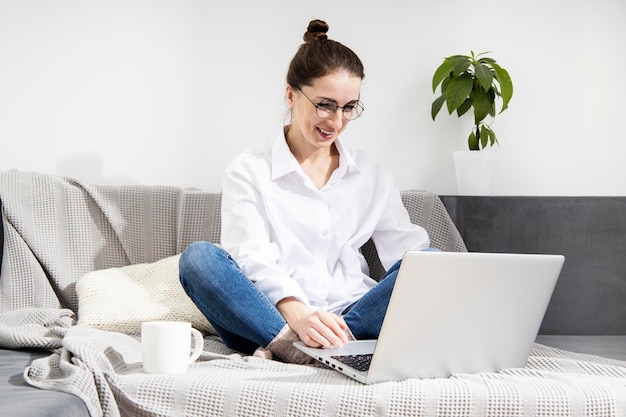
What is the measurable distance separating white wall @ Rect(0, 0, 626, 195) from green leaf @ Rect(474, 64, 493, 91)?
240 millimetres

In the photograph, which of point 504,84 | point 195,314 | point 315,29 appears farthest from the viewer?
point 504,84

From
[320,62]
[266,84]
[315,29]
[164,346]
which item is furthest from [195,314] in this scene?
[266,84]

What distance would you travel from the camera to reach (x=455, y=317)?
4.67 ft

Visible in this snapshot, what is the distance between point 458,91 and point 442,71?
0.09 metres

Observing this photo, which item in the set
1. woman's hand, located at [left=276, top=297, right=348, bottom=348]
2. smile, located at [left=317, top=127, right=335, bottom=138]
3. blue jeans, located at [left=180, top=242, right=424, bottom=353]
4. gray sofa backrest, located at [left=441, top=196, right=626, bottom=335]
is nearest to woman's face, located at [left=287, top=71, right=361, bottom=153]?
smile, located at [left=317, top=127, right=335, bottom=138]

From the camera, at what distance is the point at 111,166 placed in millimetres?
2750

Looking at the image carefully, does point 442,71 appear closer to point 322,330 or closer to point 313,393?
point 322,330

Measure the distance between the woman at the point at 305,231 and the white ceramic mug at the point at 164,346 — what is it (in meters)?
0.21

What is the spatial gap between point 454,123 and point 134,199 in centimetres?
109

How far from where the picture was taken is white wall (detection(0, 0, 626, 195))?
9.02 ft

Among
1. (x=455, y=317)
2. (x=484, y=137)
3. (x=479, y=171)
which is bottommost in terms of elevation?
(x=455, y=317)

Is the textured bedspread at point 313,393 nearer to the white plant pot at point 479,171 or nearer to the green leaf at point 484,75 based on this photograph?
the white plant pot at point 479,171

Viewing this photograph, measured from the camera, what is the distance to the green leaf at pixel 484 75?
2547mm

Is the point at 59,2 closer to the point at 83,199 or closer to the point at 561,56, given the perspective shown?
the point at 83,199
